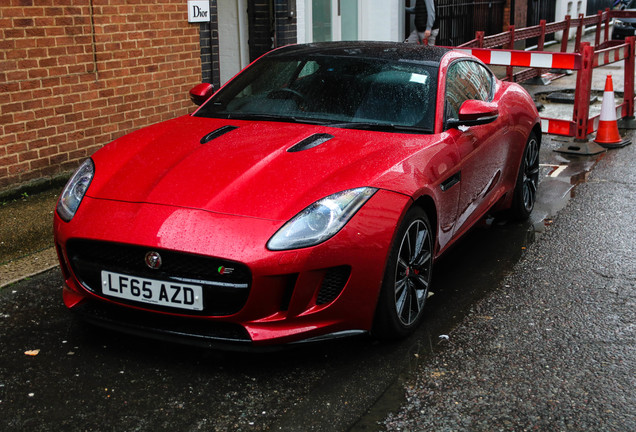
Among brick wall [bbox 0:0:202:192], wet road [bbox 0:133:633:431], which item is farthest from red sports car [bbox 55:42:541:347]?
brick wall [bbox 0:0:202:192]

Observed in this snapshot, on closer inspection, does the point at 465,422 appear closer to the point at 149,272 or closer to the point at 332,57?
the point at 149,272

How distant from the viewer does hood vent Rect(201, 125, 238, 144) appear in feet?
14.9

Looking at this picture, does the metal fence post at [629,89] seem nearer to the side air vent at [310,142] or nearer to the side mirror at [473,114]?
the side mirror at [473,114]

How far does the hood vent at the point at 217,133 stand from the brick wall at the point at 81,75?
10.1ft

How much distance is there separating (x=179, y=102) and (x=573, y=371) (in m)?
6.39

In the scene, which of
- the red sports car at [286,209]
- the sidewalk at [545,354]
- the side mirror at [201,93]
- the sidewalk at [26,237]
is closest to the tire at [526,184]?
the sidewalk at [545,354]

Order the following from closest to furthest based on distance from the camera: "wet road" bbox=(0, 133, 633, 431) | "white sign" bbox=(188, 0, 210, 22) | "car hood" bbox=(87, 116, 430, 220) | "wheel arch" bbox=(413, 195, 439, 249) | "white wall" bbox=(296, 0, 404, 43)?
"wet road" bbox=(0, 133, 633, 431)
"car hood" bbox=(87, 116, 430, 220)
"wheel arch" bbox=(413, 195, 439, 249)
"white sign" bbox=(188, 0, 210, 22)
"white wall" bbox=(296, 0, 404, 43)

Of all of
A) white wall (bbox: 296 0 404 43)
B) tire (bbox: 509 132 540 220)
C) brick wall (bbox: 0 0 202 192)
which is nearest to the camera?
tire (bbox: 509 132 540 220)

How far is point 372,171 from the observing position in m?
4.02

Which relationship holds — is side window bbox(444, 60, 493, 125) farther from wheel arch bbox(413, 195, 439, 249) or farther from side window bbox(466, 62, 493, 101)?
wheel arch bbox(413, 195, 439, 249)

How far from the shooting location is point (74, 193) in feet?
13.7

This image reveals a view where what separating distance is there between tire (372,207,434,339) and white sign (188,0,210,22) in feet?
18.9

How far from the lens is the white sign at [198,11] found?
30.2 feet

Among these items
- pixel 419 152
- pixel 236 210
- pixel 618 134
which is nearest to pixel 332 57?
pixel 419 152
